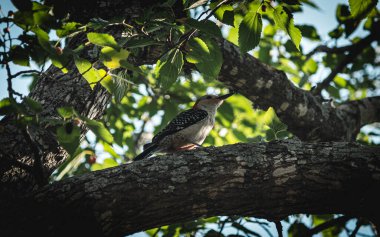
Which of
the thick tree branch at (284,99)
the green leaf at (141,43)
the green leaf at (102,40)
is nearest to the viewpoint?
the green leaf at (102,40)

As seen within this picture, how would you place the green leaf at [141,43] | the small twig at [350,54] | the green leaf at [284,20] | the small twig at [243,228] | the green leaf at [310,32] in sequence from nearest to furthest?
the green leaf at [141,43] < the green leaf at [284,20] < the small twig at [243,228] < the small twig at [350,54] < the green leaf at [310,32]

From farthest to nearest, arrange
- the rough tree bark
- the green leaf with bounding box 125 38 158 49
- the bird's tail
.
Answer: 1. the bird's tail
2. the rough tree bark
3. the green leaf with bounding box 125 38 158 49

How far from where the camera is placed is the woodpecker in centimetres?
481

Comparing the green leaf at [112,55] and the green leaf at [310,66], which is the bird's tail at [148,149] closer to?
the green leaf at [112,55]

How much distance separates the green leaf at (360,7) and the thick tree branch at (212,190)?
1.03 metres

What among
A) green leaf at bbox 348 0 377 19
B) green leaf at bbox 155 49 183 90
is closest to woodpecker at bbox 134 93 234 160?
green leaf at bbox 155 49 183 90

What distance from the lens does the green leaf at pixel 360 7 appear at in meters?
2.24

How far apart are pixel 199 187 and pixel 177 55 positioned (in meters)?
0.97

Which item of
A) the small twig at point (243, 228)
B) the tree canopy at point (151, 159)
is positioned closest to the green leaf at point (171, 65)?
the tree canopy at point (151, 159)

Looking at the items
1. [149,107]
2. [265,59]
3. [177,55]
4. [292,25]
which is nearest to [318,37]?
[265,59]

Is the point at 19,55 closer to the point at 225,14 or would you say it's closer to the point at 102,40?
the point at 102,40

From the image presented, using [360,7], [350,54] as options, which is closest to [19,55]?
[360,7]

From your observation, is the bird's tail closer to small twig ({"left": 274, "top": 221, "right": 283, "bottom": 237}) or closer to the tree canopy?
the tree canopy

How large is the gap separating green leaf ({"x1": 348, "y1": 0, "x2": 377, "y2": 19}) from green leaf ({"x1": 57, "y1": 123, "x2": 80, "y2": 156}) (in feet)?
6.27
